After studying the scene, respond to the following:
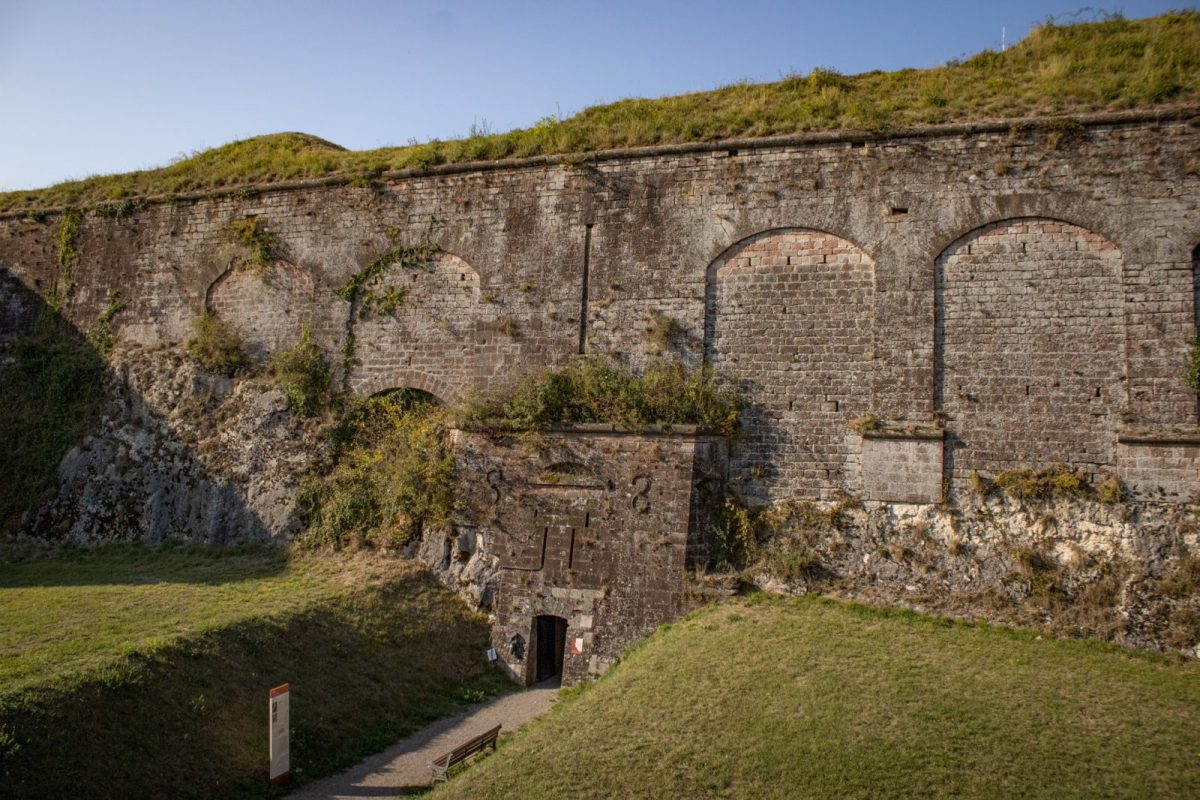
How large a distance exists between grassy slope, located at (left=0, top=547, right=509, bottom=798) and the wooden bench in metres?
1.26

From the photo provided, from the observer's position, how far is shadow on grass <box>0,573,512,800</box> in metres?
8.23

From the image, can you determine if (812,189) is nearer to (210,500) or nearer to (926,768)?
(926,768)

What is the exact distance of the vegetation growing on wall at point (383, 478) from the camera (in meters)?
14.6

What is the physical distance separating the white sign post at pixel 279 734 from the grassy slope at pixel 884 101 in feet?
32.0

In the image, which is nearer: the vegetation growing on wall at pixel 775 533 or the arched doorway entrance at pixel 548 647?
the vegetation growing on wall at pixel 775 533

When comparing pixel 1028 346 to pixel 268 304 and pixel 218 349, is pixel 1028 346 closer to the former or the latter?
pixel 268 304

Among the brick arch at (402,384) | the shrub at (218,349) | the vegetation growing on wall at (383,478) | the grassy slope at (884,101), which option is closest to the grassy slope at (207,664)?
the vegetation growing on wall at (383,478)

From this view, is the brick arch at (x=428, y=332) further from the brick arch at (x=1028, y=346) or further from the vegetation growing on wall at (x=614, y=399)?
the brick arch at (x=1028, y=346)

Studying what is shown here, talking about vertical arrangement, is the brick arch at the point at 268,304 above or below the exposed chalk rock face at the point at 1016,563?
above

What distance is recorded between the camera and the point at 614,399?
14.1 m

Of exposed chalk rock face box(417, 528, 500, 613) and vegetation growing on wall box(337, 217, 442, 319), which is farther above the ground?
vegetation growing on wall box(337, 217, 442, 319)

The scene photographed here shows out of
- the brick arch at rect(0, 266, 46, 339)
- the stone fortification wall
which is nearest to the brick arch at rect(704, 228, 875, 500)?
the stone fortification wall

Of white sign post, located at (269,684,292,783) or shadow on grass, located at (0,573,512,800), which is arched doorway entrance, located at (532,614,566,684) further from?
white sign post, located at (269,684,292,783)

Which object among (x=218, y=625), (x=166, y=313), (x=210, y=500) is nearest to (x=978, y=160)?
(x=218, y=625)
